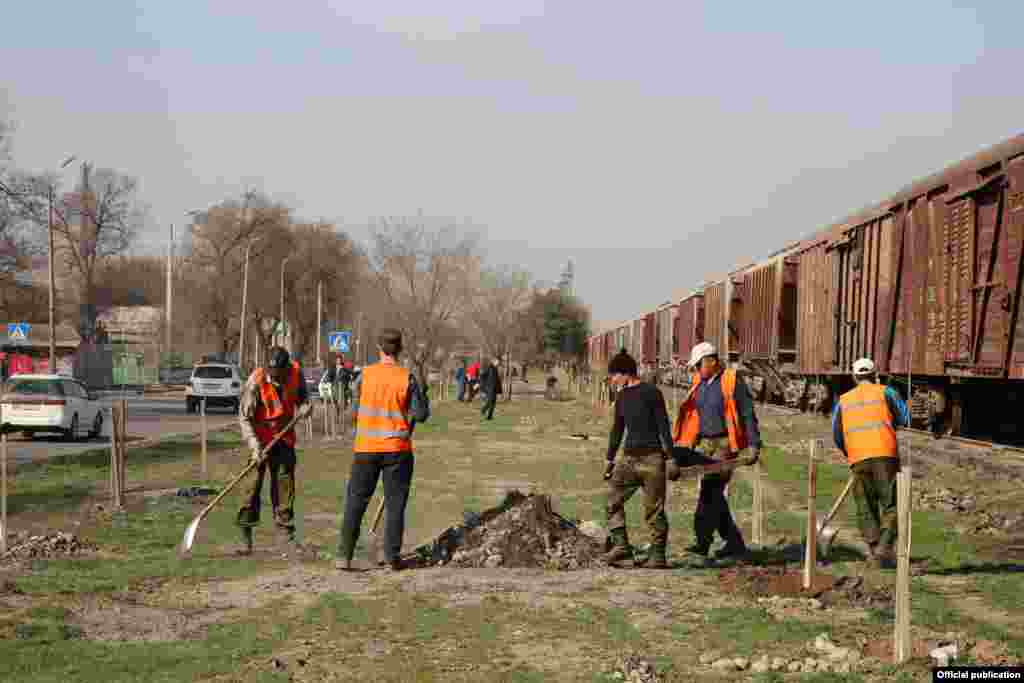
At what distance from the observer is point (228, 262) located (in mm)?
80750

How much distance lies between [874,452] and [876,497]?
0.41 meters

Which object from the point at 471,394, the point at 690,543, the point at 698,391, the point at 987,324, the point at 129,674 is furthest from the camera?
the point at 471,394

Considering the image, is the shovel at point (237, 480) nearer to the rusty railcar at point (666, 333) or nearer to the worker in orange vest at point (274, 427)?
the worker in orange vest at point (274, 427)

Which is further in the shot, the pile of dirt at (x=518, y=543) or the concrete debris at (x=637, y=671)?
the pile of dirt at (x=518, y=543)

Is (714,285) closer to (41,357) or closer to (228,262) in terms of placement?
(41,357)

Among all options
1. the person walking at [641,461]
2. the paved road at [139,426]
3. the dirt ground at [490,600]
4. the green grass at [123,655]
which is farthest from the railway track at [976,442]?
the paved road at [139,426]

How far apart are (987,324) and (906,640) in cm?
1065

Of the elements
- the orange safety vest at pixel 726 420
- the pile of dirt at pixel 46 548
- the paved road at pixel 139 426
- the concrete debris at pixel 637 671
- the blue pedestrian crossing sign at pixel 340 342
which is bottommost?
the paved road at pixel 139 426

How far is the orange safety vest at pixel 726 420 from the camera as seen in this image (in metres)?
10.6

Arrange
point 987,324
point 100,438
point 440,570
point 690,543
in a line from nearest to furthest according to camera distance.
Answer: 1. point 440,570
2. point 690,543
3. point 987,324
4. point 100,438

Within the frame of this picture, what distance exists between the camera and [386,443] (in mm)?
9625

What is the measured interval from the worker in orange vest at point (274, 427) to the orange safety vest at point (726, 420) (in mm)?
3524

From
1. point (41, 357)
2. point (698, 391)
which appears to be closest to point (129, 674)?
point (698, 391)

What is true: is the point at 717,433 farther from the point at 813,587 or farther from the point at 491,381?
the point at 491,381
